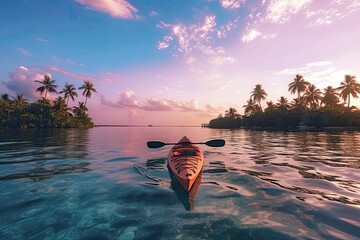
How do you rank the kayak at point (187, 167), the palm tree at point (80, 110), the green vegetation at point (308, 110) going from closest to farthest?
the kayak at point (187, 167) < the green vegetation at point (308, 110) < the palm tree at point (80, 110)

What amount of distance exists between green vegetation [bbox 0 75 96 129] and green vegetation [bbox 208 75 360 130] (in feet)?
187

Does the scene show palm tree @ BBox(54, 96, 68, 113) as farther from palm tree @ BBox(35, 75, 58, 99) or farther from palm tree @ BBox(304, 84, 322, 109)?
palm tree @ BBox(304, 84, 322, 109)

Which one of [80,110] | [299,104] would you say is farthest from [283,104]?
[80,110]

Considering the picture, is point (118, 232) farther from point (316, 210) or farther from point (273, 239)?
point (316, 210)

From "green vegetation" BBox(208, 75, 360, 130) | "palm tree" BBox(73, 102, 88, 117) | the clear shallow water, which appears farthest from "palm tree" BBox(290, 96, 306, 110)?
"palm tree" BBox(73, 102, 88, 117)

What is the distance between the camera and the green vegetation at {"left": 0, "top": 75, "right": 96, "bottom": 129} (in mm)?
56500

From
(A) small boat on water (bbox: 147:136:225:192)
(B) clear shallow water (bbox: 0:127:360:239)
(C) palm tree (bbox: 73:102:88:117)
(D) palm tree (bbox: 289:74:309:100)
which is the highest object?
(D) palm tree (bbox: 289:74:309:100)

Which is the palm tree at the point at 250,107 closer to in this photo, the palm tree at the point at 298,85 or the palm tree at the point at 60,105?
the palm tree at the point at 298,85

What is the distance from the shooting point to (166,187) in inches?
266

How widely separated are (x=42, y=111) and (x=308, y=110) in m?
75.5

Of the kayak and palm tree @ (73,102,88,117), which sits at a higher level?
palm tree @ (73,102,88,117)

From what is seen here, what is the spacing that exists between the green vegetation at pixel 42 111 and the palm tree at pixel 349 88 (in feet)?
244

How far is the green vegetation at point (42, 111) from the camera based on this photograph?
56.5 m

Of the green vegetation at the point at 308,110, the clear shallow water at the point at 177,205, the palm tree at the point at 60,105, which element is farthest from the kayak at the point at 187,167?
the palm tree at the point at 60,105
